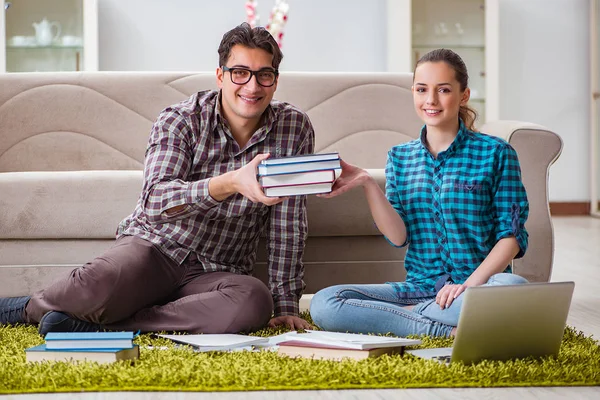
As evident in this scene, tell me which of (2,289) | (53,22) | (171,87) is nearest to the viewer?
(2,289)

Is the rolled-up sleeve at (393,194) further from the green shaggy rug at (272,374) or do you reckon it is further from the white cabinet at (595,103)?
the white cabinet at (595,103)

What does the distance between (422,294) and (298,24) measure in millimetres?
4325

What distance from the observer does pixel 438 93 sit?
6.41 feet

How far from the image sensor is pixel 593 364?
5.23 feet

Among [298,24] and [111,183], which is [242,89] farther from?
[298,24]

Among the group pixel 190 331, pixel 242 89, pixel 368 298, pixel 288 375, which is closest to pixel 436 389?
pixel 288 375

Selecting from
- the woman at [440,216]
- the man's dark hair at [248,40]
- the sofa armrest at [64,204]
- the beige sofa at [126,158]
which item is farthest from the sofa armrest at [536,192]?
the sofa armrest at [64,204]

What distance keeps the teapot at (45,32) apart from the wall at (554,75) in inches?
127

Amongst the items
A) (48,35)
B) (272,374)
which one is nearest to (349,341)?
(272,374)

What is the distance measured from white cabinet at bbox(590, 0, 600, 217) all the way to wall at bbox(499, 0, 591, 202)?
13 centimetres

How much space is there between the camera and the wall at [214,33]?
5828 millimetres

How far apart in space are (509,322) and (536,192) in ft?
3.29

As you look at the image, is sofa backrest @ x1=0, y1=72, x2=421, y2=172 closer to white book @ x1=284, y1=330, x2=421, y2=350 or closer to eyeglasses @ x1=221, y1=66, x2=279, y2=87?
eyeglasses @ x1=221, y1=66, x2=279, y2=87

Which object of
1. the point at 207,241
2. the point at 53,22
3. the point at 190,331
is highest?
the point at 53,22
